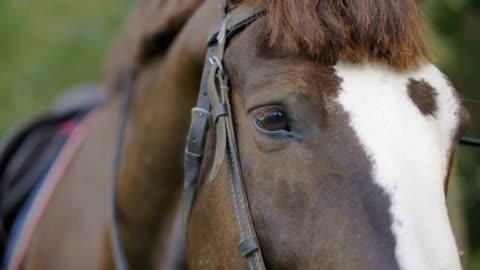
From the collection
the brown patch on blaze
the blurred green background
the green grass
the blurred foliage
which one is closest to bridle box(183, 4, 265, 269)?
the brown patch on blaze

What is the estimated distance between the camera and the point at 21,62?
613cm

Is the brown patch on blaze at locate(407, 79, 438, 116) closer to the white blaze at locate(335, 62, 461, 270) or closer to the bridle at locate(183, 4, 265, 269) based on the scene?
the white blaze at locate(335, 62, 461, 270)

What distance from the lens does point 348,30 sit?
1943mm

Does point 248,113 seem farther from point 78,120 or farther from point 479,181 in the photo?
point 479,181

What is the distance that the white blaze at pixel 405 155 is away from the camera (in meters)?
1.73

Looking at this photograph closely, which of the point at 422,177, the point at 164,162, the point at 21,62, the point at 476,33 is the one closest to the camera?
the point at 422,177

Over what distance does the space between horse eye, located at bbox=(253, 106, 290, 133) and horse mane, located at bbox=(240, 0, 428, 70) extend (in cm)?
17

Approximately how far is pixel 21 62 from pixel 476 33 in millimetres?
3854

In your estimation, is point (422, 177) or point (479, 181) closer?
point (422, 177)

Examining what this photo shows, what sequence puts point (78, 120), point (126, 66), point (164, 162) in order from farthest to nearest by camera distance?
point (78, 120) → point (126, 66) → point (164, 162)

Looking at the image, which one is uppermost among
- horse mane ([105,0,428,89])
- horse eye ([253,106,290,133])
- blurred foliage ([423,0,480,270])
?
horse mane ([105,0,428,89])

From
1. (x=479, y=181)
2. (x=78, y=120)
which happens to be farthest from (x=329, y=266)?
(x=479, y=181)

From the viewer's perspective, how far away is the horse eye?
193 cm

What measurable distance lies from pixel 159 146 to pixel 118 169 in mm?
296
